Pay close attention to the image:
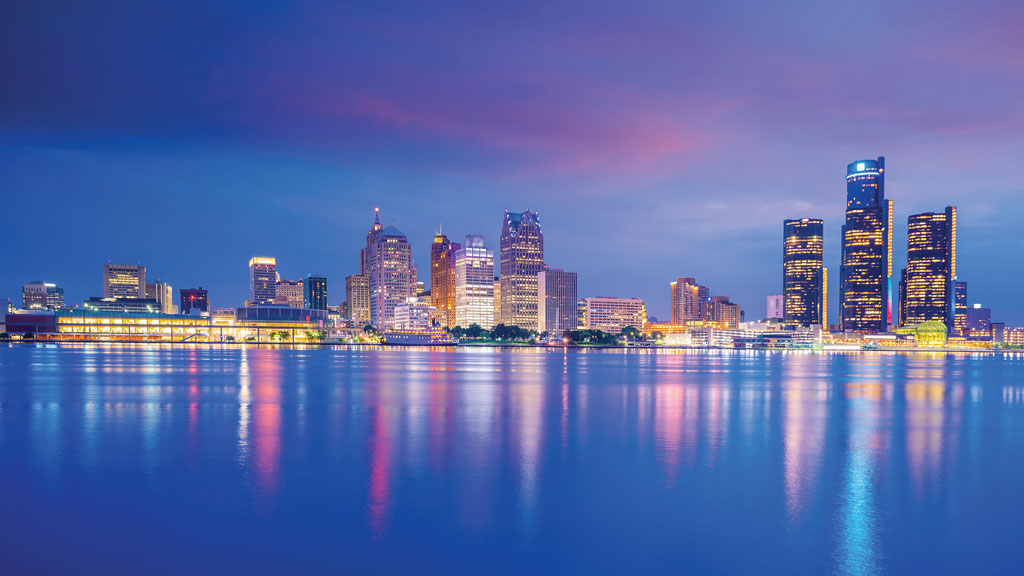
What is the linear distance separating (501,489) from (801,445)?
14358 mm

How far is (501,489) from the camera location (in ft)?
61.7

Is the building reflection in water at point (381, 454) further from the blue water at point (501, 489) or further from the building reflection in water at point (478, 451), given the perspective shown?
the building reflection in water at point (478, 451)

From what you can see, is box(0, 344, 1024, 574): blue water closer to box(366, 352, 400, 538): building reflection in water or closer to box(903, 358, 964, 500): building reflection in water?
box(366, 352, 400, 538): building reflection in water

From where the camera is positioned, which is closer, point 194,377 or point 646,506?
point 646,506

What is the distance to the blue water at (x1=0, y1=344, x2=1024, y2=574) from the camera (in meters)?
13.4

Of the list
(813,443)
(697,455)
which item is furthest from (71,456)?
(813,443)

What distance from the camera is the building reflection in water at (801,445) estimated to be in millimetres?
18394

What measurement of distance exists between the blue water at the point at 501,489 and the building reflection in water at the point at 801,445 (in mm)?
161

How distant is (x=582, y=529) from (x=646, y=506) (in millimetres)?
2851

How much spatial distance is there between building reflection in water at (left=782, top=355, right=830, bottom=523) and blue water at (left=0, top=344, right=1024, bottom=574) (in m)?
0.16

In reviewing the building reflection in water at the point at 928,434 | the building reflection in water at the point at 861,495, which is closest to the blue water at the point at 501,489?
the building reflection in water at the point at 861,495

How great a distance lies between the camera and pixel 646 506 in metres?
17.3

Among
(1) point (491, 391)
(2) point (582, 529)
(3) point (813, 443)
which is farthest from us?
(1) point (491, 391)

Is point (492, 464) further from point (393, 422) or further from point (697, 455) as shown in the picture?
point (393, 422)
